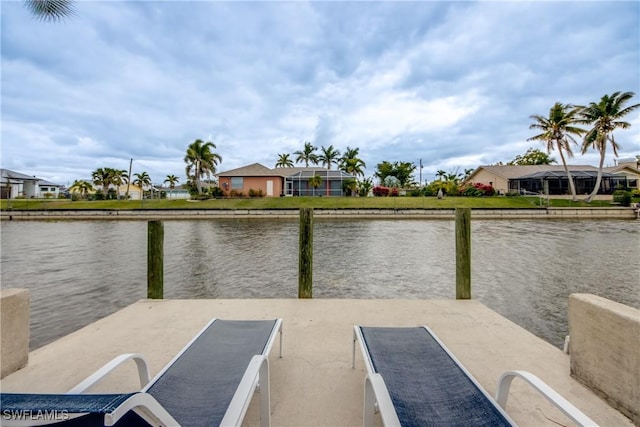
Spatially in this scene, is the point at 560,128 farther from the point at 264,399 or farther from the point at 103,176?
the point at 103,176

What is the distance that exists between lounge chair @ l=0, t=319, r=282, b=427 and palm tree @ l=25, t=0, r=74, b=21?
805 cm

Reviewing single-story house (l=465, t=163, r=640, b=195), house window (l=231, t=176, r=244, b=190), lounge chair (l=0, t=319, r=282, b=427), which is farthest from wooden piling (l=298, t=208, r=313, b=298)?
single-story house (l=465, t=163, r=640, b=195)

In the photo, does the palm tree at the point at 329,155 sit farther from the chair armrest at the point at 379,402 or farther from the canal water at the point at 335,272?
the chair armrest at the point at 379,402

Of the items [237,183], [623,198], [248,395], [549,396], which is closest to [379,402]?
[248,395]

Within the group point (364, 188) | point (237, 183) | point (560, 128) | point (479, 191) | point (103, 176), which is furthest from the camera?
point (103, 176)

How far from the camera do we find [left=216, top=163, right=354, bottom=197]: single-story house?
4184cm

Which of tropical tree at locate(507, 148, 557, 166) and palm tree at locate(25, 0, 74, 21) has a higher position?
tropical tree at locate(507, 148, 557, 166)

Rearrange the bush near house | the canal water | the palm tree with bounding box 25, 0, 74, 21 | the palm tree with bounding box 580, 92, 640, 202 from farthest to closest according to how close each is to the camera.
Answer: the bush near house, the palm tree with bounding box 580, 92, 640, 202, the canal water, the palm tree with bounding box 25, 0, 74, 21

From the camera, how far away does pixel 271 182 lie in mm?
42031

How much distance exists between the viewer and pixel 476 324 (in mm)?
4113

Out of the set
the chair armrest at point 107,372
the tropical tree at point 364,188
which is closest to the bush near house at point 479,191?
the tropical tree at point 364,188

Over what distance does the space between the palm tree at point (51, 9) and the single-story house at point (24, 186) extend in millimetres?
58695

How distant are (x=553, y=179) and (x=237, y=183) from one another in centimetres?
4327

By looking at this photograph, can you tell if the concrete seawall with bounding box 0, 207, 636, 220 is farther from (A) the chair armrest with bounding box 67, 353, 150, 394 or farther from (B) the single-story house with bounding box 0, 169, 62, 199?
(A) the chair armrest with bounding box 67, 353, 150, 394
